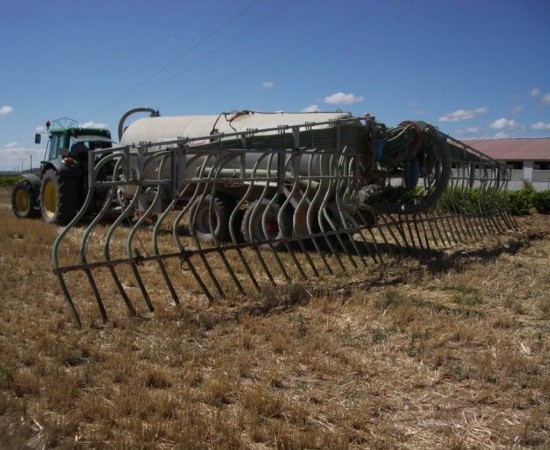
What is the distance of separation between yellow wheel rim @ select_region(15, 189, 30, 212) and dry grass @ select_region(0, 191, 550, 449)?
327 inches

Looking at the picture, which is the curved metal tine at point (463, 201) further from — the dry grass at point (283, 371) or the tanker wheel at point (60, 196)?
the tanker wheel at point (60, 196)

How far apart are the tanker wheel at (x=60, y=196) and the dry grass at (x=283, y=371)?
5.74 meters

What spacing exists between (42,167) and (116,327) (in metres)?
9.87

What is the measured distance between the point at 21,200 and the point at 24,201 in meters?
0.16

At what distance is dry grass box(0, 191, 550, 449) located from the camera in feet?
10.8

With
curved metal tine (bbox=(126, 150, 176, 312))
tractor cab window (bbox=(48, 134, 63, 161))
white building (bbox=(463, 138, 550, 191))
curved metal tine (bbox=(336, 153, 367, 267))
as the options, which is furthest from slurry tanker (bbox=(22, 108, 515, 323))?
white building (bbox=(463, 138, 550, 191))

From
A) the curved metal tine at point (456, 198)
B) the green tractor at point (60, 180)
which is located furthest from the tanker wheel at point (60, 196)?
the curved metal tine at point (456, 198)

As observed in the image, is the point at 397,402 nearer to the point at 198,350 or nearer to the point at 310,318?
the point at 198,350

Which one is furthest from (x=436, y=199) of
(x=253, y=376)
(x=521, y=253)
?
(x=253, y=376)

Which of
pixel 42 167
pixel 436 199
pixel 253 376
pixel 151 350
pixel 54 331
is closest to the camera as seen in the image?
pixel 253 376

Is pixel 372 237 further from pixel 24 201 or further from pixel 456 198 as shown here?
pixel 24 201

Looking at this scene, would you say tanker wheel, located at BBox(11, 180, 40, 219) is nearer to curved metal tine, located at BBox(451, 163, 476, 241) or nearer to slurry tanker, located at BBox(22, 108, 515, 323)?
slurry tanker, located at BBox(22, 108, 515, 323)

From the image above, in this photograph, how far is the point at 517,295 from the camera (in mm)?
6871

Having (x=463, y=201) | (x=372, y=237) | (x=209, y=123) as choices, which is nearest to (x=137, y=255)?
(x=372, y=237)
